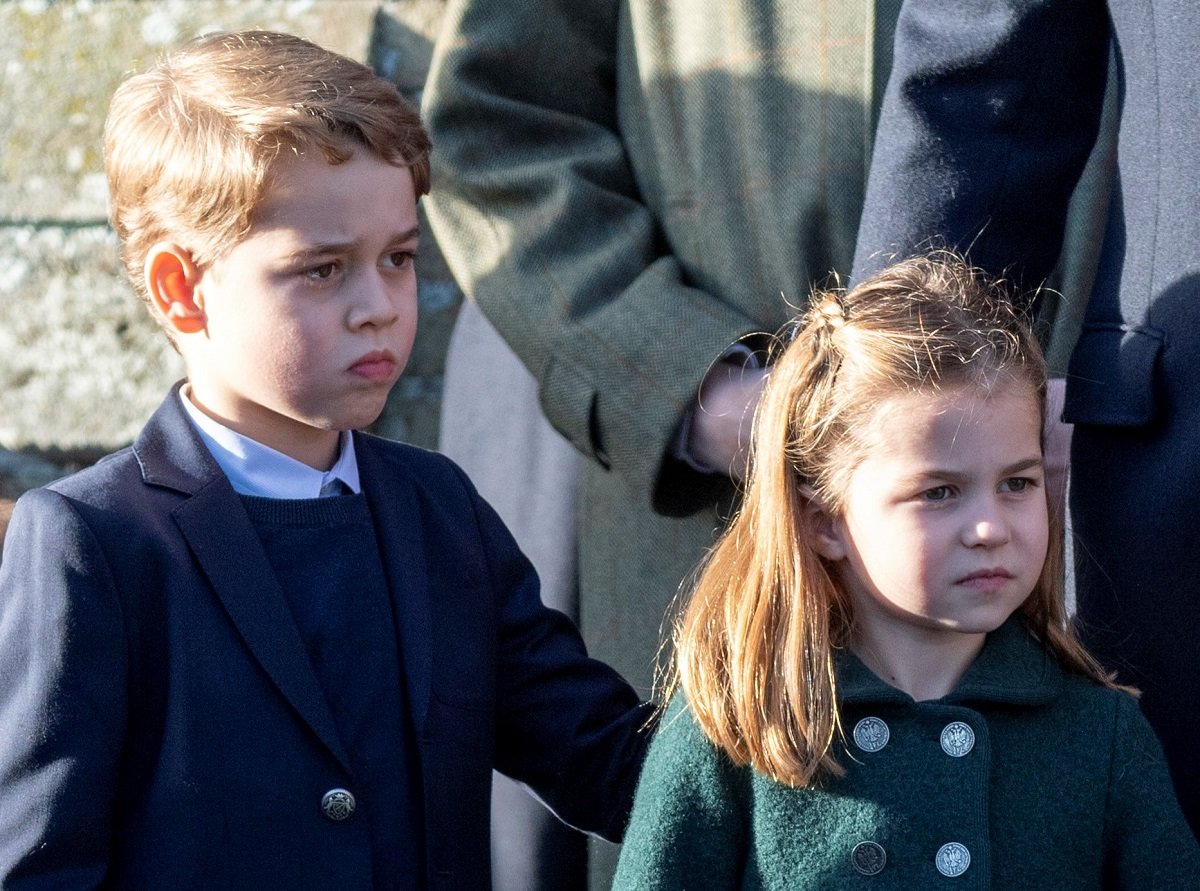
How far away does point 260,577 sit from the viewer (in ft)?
5.13

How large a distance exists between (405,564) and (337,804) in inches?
10.4

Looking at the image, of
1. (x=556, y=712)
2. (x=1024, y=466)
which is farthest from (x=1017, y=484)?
(x=556, y=712)

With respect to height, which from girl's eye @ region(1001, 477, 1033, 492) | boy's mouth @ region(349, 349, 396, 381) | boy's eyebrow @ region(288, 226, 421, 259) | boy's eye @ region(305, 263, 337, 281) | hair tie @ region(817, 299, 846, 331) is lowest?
girl's eye @ region(1001, 477, 1033, 492)

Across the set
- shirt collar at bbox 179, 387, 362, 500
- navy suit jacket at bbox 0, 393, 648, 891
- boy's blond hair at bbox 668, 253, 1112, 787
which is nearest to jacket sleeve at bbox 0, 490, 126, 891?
navy suit jacket at bbox 0, 393, 648, 891

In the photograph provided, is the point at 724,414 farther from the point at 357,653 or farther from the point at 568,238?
the point at 357,653

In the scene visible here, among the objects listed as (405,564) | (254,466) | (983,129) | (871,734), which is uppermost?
(983,129)

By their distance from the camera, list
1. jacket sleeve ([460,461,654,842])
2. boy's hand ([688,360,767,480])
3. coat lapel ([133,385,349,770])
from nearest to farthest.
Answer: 1. coat lapel ([133,385,349,770])
2. jacket sleeve ([460,461,654,842])
3. boy's hand ([688,360,767,480])

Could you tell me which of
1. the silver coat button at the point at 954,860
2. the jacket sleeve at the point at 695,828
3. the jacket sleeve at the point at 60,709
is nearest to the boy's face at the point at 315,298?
the jacket sleeve at the point at 60,709

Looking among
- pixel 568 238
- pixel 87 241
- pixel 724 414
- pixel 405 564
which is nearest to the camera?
pixel 405 564

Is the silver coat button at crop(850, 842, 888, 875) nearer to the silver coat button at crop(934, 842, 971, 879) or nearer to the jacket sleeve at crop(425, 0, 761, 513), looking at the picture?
the silver coat button at crop(934, 842, 971, 879)

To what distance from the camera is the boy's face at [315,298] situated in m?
1.57

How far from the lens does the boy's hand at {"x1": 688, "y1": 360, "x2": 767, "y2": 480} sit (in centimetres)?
203

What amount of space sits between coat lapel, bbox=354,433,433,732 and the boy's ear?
0.24 metres

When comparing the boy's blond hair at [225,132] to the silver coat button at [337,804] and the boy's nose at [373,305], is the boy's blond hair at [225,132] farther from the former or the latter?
the silver coat button at [337,804]
